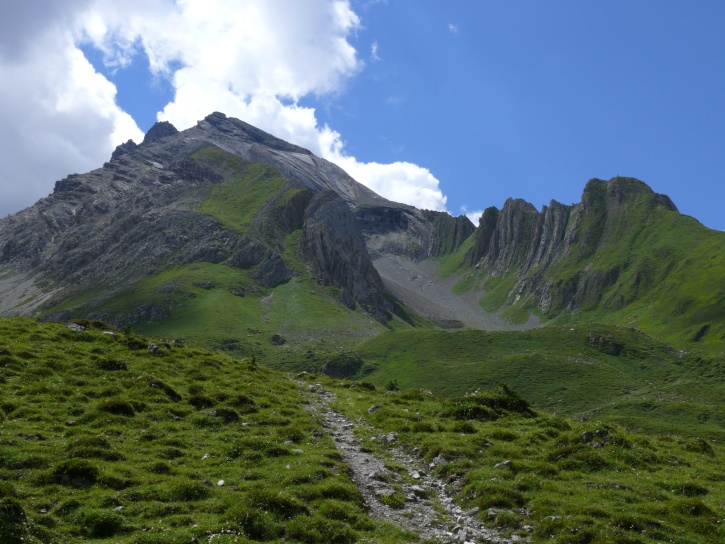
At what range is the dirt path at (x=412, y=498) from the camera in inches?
839

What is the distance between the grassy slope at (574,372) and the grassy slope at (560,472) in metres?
79.0

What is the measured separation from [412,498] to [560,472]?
290 inches

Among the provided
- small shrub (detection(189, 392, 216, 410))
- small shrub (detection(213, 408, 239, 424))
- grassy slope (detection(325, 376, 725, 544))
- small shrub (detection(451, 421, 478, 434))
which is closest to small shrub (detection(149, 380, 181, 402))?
small shrub (detection(189, 392, 216, 410))

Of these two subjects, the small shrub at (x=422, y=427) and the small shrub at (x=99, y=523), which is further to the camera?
the small shrub at (x=422, y=427)

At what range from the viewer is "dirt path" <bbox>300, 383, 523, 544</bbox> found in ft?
69.9

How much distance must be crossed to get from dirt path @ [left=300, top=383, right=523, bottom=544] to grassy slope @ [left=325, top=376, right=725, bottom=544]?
0.71 m

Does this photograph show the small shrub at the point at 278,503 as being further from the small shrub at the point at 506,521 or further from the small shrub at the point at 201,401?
the small shrub at the point at 201,401

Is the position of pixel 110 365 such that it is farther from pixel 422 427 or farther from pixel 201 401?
pixel 422 427

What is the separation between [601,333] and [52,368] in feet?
567

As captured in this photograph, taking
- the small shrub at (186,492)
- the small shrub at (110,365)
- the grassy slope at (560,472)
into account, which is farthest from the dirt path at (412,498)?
the small shrub at (110,365)

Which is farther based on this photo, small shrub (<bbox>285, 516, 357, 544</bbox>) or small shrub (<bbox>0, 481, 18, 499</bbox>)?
small shrub (<bbox>285, 516, 357, 544</bbox>)

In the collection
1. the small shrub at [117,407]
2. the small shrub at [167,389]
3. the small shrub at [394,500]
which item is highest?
the small shrub at [394,500]

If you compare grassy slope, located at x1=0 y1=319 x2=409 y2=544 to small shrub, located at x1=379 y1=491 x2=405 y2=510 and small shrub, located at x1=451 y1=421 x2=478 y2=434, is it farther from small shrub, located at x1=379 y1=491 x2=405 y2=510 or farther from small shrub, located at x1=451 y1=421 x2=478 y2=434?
small shrub, located at x1=451 y1=421 x2=478 y2=434

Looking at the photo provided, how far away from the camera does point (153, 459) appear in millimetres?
25766
